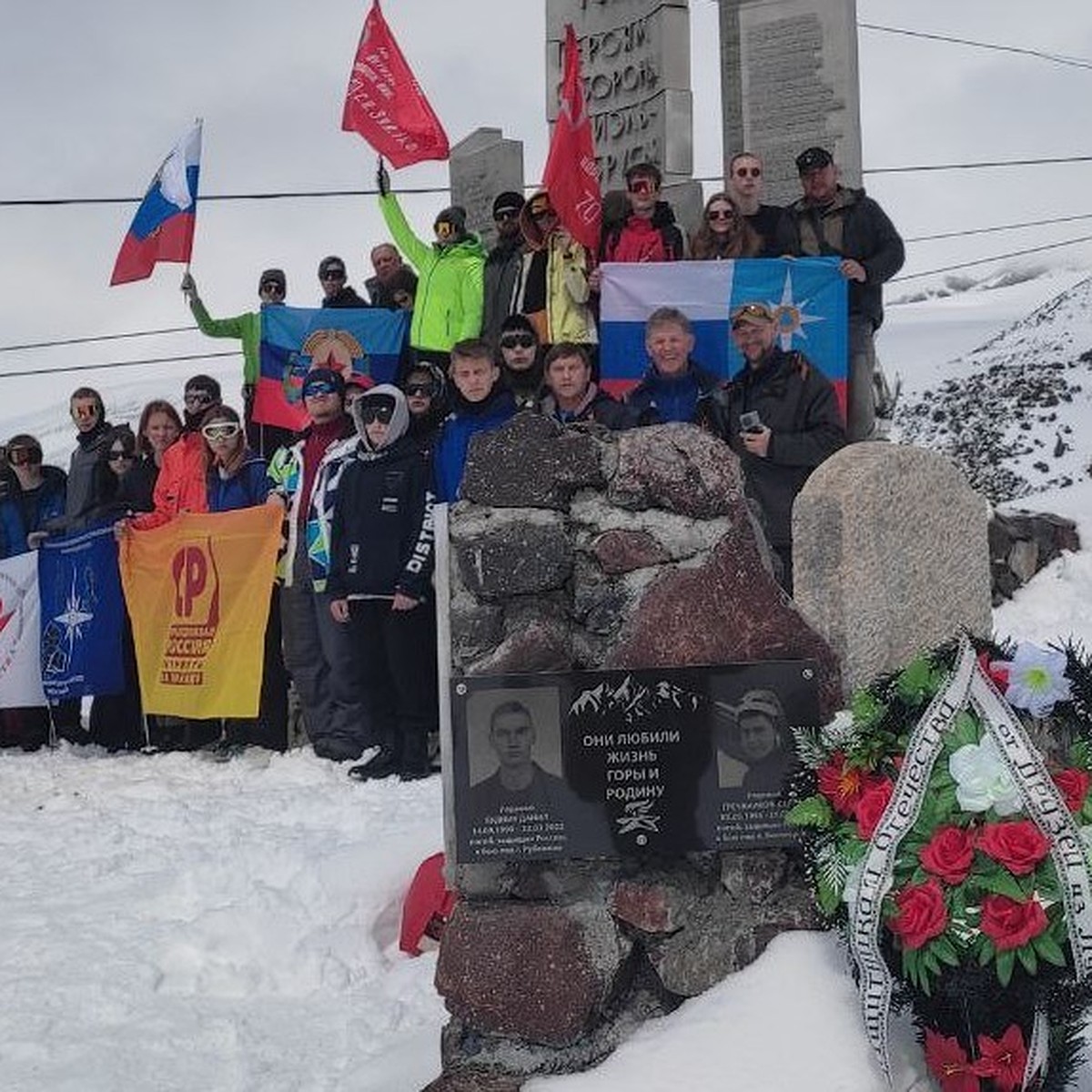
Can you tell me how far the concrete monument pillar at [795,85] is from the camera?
898 centimetres

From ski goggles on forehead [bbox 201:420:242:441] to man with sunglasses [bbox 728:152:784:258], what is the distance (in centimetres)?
307

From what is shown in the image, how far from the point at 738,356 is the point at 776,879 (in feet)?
13.7

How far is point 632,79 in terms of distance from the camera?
32.2 ft

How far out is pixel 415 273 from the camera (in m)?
9.17

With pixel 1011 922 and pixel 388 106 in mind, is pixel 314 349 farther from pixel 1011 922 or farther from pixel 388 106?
pixel 1011 922

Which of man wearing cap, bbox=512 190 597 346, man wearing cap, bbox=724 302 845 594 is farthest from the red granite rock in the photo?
man wearing cap, bbox=512 190 597 346

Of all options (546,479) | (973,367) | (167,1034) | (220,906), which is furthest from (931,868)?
(973,367)

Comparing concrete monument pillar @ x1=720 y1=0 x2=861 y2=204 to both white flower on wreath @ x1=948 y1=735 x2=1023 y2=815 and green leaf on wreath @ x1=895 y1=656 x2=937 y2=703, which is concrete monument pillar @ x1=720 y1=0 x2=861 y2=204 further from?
white flower on wreath @ x1=948 y1=735 x2=1023 y2=815

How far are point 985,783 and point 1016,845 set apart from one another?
14cm

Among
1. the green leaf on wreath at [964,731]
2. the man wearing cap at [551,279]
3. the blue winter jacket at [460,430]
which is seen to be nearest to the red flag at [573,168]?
the man wearing cap at [551,279]

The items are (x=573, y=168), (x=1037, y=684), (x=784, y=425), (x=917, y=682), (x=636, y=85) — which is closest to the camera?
(x=1037, y=684)

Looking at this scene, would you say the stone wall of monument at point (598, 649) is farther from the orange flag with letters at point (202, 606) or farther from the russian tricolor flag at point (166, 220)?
the russian tricolor flag at point (166, 220)

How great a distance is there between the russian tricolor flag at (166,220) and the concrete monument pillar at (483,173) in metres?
2.83

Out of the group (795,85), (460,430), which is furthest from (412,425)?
(795,85)
